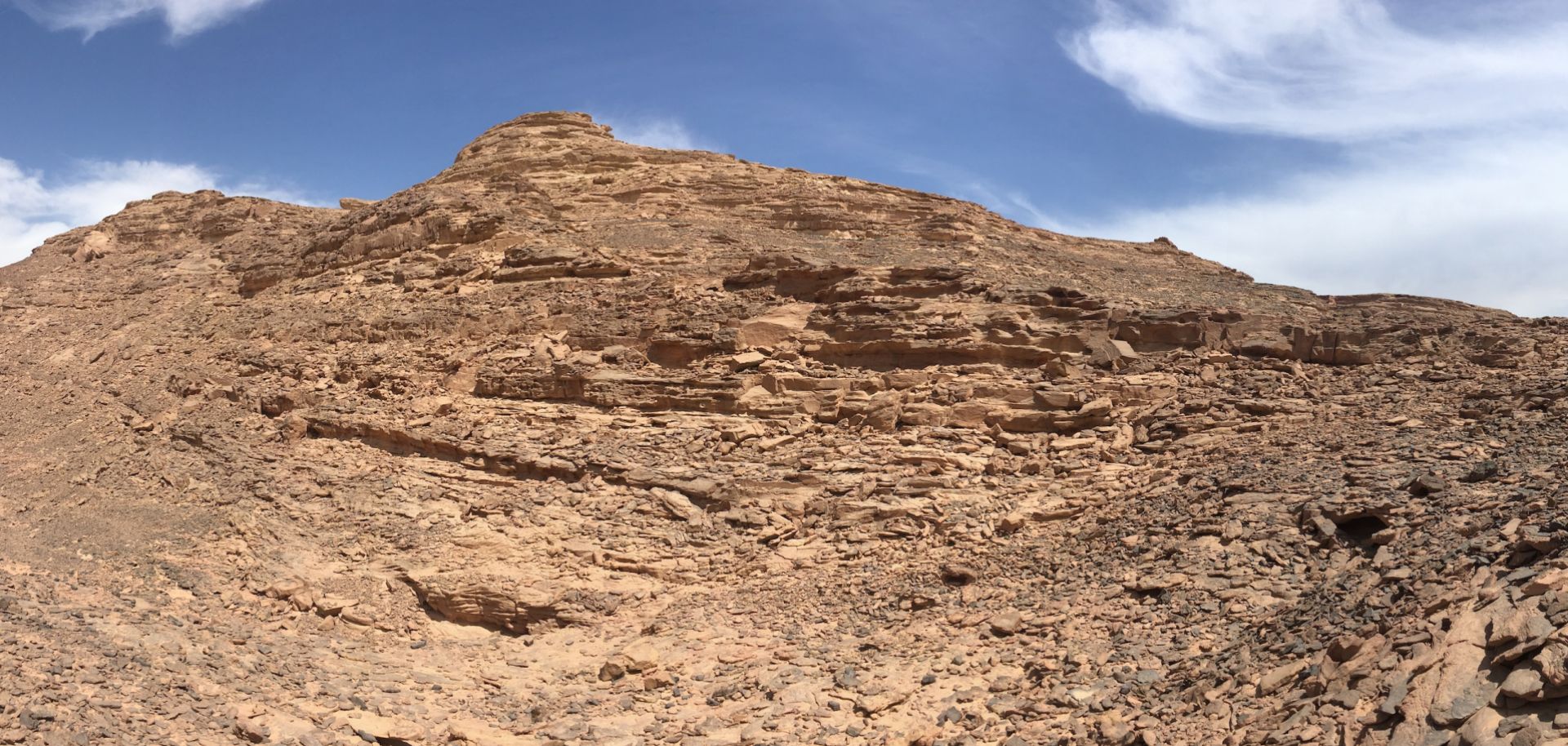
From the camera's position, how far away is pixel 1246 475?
45.1 ft

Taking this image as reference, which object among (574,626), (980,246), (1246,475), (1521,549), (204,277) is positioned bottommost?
(574,626)

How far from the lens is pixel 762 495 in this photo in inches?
616

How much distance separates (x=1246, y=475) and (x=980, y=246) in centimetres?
1040

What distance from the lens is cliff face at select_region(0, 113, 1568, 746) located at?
33.9 feet

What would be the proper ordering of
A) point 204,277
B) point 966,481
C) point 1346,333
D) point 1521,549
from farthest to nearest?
1. point 204,277
2. point 1346,333
3. point 966,481
4. point 1521,549

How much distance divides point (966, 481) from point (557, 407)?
6.46m

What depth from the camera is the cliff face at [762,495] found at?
1034cm

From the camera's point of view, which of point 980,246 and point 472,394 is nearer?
point 472,394

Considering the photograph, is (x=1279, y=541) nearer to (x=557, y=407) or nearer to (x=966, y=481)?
(x=966, y=481)

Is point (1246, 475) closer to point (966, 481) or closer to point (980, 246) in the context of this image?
point (966, 481)

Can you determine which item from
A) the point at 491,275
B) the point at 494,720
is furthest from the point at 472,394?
the point at 494,720

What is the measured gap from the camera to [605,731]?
1160 cm

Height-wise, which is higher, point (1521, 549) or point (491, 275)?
point (491, 275)

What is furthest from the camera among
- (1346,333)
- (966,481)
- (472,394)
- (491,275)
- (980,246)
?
(980,246)
